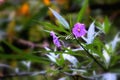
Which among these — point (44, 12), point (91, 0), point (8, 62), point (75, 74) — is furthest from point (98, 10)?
point (75, 74)

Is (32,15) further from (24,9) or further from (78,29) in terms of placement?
(78,29)

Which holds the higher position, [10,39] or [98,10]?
[98,10]

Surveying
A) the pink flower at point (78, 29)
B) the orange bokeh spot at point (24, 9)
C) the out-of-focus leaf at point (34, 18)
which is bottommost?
the pink flower at point (78, 29)

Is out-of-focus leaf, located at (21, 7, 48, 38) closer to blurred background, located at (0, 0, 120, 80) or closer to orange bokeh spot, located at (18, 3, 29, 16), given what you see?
blurred background, located at (0, 0, 120, 80)

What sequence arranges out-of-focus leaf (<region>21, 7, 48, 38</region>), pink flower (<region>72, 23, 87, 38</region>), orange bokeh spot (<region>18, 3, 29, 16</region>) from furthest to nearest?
→ orange bokeh spot (<region>18, 3, 29, 16</region>) → out-of-focus leaf (<region>21, 7, 48, 38</region>) → pink flower (<region>72, 23, 87, 38</region>)

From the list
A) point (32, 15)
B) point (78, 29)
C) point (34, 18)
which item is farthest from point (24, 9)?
point (78, 29)

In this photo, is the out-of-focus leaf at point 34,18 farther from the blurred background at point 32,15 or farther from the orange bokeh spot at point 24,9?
the orange bokeh spot at point 24,9

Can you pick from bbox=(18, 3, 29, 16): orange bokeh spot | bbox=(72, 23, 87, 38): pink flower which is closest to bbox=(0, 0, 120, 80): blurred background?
bbox=(18, 3, 29, 16): orange bokeh spot

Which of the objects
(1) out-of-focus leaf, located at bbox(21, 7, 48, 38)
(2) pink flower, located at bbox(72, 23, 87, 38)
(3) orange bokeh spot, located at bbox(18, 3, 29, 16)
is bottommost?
(2) pink flower, located at bbox(72, 23, 87, 38)

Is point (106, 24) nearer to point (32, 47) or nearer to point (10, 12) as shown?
point (32, 47)

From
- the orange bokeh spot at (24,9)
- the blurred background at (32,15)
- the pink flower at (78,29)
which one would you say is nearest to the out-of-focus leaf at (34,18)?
the blurred background at (32,15)

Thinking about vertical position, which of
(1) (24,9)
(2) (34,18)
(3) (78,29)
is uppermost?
(1) (24,9)
